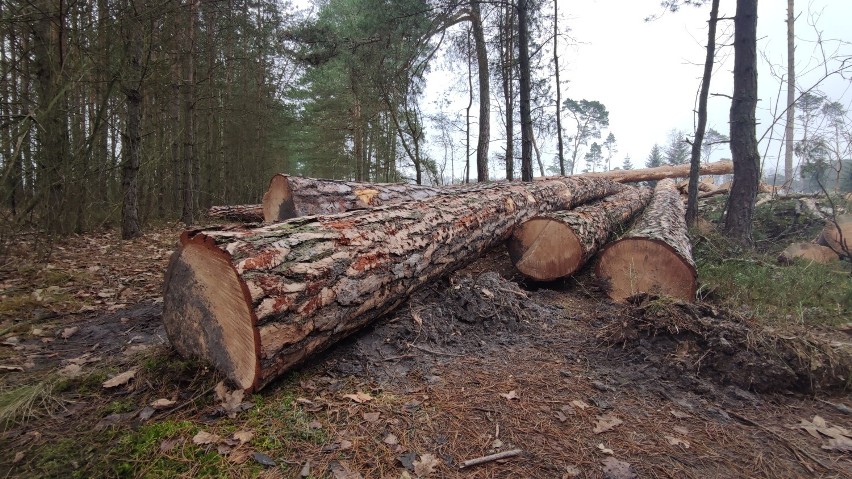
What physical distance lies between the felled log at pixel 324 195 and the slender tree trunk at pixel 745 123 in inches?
200

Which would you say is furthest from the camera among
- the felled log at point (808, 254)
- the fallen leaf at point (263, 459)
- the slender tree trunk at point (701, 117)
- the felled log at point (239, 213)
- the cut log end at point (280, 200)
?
the felled log at point (239, 213)

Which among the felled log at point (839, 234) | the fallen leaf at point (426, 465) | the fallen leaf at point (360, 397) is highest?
the felled log at point (839, 234)

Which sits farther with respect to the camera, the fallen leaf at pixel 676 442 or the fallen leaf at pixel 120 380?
the fallen leaf at pixel 120 380

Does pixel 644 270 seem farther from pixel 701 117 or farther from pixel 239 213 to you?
pixel 239 213

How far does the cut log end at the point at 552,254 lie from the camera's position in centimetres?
416

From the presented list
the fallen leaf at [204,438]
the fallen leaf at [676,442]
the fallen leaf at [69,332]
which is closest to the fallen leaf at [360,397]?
the fallen leaf at [204,438]

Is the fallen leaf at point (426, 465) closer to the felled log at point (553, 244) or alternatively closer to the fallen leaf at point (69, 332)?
the felled log at point (553, 244)

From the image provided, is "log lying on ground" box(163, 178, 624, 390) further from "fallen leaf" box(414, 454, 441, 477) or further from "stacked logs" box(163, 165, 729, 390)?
"fallen leaf" box(414, 454, 441, 477)

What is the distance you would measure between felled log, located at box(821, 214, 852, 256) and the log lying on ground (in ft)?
20.8

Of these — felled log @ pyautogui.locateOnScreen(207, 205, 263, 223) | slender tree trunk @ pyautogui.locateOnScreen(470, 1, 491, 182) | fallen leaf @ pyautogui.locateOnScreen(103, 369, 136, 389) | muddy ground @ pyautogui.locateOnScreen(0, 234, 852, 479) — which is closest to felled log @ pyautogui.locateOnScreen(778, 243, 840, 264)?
muddy ground @ pyautogui.locateOnScreen(0, 234, 852, 479)

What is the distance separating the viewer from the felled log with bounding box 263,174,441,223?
527cm

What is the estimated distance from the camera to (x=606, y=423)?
1.90 m

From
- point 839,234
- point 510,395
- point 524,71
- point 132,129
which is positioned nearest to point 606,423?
point 510,395

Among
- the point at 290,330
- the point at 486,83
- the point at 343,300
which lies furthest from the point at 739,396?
the point at 486,83
